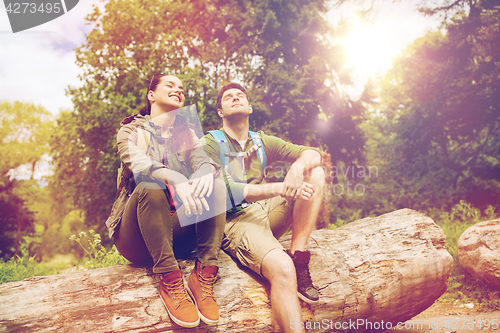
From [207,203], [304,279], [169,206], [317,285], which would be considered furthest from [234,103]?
[317,285]

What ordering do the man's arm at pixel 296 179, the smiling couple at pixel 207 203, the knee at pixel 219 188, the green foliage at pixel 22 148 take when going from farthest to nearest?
1. the green foliage at pixel 22 148
2. the man's arm at pixel 296 179
3. the knee at pixel 219 188
4. the smiling couple at pixel 207 203

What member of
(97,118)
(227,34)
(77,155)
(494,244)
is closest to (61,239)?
(77,155)

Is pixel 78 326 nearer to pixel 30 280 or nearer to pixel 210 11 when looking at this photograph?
pixel 30 280

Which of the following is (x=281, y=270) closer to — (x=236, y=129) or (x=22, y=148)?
(x=236, y=129)

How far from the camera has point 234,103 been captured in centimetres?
318

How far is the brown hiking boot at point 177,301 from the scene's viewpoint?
84.4 inches

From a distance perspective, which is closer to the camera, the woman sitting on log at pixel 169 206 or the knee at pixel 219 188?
the woman sitting on log at pixel 169 206

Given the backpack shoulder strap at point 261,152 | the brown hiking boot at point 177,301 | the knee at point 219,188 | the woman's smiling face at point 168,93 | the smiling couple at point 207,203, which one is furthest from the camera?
the backpack shoulder strap at point 261,152

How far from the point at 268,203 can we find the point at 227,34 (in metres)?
11.6

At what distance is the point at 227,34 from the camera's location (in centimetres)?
1298

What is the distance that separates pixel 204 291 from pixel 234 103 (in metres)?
1.82

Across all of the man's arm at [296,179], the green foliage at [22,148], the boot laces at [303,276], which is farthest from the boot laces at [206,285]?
the green foliage at [22,148]

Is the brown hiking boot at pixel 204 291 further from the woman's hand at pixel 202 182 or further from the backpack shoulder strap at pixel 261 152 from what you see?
the backpack shoulder strap at pixel 261 152

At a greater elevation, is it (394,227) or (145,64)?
(145,64)
